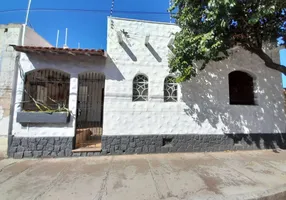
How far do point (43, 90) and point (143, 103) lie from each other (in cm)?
→ 465

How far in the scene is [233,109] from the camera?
678 centimetres

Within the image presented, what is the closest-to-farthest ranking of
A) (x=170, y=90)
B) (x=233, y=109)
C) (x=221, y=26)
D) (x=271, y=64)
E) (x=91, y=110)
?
(x=221, y=26), (x=271, y=64), (x=170, y=90), (x=233, y=109), (x=91, y=110)

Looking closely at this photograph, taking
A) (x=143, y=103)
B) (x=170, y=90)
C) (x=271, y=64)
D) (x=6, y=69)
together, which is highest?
(x=271, y=64)

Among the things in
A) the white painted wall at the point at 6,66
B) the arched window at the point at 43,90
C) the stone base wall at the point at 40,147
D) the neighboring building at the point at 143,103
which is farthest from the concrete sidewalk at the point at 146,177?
the arched window at the point at 43,90

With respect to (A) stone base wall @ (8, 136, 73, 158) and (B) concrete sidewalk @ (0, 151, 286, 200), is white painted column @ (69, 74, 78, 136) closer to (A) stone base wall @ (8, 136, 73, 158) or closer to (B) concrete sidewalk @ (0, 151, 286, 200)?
(A) stone base wall @ (8, 136, 73, 158)

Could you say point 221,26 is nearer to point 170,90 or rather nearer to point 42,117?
point 170,90

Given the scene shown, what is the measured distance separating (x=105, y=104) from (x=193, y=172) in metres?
3.56

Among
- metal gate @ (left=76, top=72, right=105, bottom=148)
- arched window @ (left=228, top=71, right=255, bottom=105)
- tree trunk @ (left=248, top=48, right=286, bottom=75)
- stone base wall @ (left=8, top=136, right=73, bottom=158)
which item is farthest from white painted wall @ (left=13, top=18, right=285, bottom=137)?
tree trunk @ (left=248, top=48, right=286, bottom=75)

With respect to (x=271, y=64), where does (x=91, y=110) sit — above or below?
below

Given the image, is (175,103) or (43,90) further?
(43,90)

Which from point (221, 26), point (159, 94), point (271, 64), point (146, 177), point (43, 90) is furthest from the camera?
point (43, 90)

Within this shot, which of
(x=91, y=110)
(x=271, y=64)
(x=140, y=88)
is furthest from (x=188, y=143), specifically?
(x=91, y=110)

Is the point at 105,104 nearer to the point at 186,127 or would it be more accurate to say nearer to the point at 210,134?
the point at 186,127

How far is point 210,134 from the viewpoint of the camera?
6535 mm
